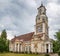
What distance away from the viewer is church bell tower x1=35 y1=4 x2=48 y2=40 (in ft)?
257

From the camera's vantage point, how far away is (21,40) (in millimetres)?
84875

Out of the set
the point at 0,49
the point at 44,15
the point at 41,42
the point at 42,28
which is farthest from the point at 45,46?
the point at 0,49

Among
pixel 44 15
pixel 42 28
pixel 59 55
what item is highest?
pixel 44 15

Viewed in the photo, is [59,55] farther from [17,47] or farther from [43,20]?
[17,47]

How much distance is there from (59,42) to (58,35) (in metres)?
2.46

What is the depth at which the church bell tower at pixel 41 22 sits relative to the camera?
257ft

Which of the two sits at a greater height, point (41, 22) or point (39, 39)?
point (41, 22)

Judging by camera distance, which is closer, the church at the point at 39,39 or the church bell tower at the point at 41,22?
the church at the point at 39,39

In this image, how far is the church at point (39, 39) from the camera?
249 feet

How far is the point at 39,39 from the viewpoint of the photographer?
7594 cm

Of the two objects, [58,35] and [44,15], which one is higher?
[44,15]

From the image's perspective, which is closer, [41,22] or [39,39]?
[39,39]

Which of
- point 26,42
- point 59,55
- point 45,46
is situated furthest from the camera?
point 26,42

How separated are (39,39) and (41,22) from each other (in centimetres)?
743
